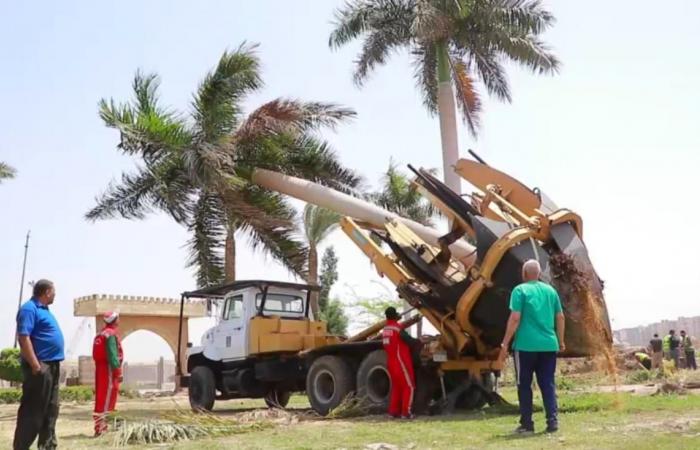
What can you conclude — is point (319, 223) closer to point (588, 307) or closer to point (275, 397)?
point (275, 397)

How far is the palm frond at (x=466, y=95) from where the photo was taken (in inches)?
950

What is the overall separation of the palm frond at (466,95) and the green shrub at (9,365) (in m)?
15.4

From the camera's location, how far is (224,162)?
756 inches

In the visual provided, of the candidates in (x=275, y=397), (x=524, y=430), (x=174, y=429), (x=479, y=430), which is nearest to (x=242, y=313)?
(x=275, y=397)

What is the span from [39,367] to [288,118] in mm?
14640

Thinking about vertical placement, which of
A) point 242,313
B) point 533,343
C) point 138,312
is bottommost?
point 533,343

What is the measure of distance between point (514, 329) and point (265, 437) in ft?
9.46

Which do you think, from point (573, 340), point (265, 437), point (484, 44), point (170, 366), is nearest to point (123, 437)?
point (265, 437)

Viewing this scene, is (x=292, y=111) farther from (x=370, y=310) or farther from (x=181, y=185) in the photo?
(x=370, y=310)

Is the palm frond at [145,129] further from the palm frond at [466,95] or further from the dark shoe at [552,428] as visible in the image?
the dark shoe at [552,428]

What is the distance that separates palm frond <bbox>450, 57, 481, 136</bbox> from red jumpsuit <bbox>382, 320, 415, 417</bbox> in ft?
45.5

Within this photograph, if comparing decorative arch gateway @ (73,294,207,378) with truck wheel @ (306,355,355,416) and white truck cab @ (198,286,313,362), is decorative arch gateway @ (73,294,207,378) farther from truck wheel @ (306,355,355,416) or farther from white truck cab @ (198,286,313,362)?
truck wheel @ (306,355,355,416)

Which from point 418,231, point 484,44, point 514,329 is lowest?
point 514,329

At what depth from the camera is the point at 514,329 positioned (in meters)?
7.73
